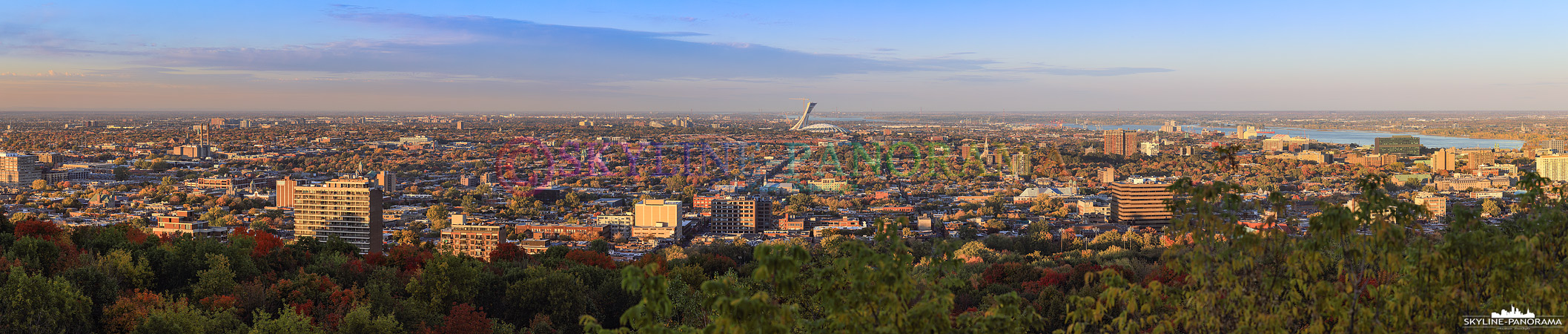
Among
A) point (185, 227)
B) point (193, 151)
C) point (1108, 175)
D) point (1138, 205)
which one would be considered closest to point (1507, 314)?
point (185, 227)

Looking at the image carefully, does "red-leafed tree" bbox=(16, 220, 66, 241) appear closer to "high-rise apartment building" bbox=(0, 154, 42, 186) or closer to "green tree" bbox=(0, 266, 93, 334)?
"green tree" bbox=(0, 266, 93, 334)

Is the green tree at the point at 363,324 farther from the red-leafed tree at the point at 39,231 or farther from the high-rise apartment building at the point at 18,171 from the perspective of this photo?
the high-rise apartment building at the point at 18,171

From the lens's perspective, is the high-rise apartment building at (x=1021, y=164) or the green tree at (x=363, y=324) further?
the high-rise apartment building at (x=1021, y=164)

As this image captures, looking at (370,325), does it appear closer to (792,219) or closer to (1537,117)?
(792,219)

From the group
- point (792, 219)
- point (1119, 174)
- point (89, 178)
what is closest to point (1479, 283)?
point (792, 219)

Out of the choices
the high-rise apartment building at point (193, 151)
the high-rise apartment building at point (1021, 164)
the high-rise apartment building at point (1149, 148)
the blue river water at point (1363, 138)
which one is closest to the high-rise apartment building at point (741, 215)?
the high-rise apartment building at point (1021, 164)

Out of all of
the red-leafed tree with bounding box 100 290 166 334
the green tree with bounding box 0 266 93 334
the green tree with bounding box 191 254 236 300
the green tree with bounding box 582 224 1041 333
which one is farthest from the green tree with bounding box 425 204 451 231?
the green tree with bounding box 582 224 1041 333

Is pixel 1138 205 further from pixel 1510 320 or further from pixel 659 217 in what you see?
pixel 1510 320
